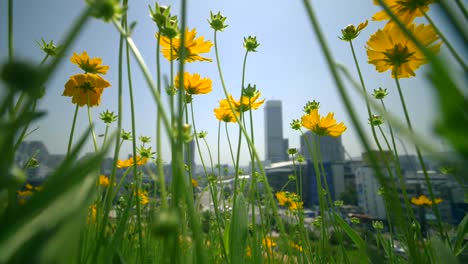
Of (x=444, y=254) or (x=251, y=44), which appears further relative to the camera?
(x=251, y=44)

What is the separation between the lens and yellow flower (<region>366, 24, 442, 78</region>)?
45 centimetres

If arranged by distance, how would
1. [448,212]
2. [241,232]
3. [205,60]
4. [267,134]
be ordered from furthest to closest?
[267,134]
[448,212]
[205,60]
[241,232]

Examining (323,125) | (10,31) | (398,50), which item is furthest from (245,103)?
(10,31)

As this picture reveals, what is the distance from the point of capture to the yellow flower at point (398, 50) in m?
0.45

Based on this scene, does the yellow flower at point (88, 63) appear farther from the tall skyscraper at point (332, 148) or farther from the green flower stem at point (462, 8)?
the green flower stem at point (462, 8)

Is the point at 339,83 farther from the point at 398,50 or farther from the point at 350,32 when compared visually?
the point at 350,32

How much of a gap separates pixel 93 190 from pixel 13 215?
0.04 meters

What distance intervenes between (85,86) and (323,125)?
704 mm

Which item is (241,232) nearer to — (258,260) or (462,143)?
A: (258,260)

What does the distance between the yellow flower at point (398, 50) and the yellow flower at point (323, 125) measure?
316 millimetres

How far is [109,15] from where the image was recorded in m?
0.18

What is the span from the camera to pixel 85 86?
2.23ft

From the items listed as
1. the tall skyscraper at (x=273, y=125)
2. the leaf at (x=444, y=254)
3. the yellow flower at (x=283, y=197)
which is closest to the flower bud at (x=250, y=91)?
the leaf at (x=444, y=254)

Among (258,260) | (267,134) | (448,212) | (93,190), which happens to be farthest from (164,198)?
(267,134)
